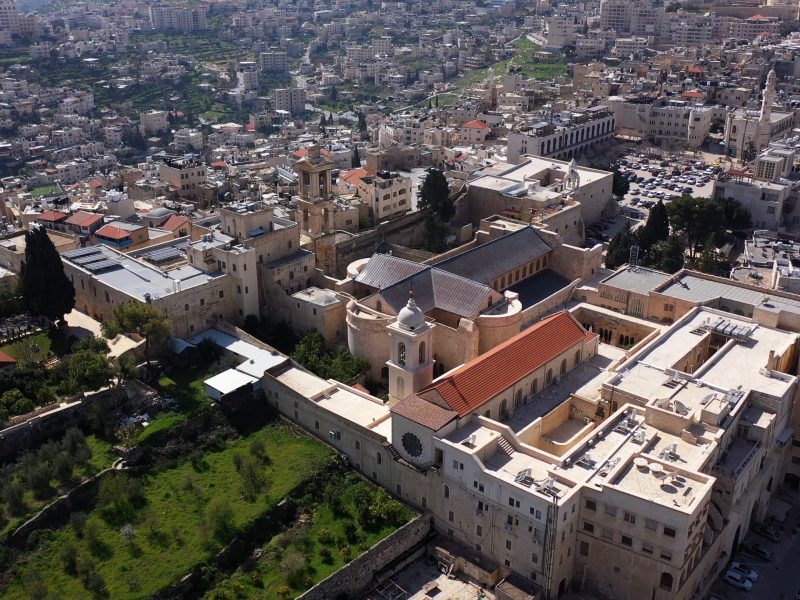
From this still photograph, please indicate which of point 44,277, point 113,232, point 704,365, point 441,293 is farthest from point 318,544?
point 113,232

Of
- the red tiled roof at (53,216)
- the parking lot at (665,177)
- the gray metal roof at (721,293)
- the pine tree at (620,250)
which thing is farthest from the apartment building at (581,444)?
the parking lot at (665,177)

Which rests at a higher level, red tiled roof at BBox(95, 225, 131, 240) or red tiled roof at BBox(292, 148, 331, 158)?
red tiled roof at BBox(95, 225, 131, 240)

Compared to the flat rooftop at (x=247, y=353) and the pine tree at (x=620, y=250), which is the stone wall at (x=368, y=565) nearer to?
the flat rooftop at (x=247, y=353)

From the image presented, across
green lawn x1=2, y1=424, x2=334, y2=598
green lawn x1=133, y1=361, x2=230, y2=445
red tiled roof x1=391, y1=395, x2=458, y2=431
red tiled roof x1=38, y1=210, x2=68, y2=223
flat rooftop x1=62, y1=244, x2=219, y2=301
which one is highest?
flat rooftop x1=62, y1=244, x2=219, y2=301

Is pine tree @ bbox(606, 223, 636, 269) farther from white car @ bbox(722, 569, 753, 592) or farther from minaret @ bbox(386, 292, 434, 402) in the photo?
white car @ bbox(722, 569, 753, 592)

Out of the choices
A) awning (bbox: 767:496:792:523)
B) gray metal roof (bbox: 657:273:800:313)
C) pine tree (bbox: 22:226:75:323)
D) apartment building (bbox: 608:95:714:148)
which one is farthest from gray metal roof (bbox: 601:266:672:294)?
apartment building (bbox: 608:95:714:148)

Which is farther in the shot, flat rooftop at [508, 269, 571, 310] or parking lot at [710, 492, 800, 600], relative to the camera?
flat rooftop at [508, 269, 571, 310]

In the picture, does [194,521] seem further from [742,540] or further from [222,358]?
[742,540]

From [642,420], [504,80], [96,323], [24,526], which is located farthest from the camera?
[504,80]

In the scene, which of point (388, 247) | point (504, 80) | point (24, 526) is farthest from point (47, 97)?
point (24, 526)
